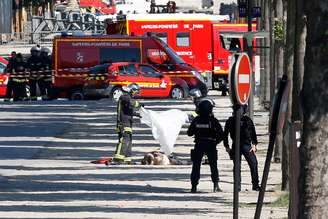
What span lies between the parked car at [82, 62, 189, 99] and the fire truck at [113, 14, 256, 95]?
550 cm

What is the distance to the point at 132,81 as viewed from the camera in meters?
45.5

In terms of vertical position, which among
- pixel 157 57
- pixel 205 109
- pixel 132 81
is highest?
pixel 205 109

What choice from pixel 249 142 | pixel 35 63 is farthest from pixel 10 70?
pixel 249 142

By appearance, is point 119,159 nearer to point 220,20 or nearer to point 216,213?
point 216,213

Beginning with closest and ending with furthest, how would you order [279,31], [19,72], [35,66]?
[279,31]
[19,72]
[35,66]

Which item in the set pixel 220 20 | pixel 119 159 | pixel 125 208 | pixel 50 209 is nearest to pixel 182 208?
pixel 125 208

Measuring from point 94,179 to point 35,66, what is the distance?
25444mm

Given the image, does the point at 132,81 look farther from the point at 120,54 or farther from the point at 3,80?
the point at 3,80

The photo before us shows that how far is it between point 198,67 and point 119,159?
28.2 m

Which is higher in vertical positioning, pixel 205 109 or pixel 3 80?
pixel 205 109

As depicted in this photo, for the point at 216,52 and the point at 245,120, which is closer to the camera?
the point at 245,120

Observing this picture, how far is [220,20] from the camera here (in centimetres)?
6031

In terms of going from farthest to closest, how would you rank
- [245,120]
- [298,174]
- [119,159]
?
[119,159], [245,120], [298,174]

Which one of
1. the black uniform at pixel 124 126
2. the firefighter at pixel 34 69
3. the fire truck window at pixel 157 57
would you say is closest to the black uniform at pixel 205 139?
the black uniform at pixel 124 126
